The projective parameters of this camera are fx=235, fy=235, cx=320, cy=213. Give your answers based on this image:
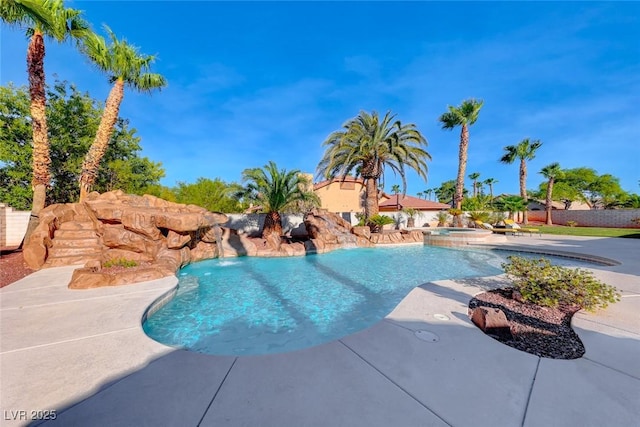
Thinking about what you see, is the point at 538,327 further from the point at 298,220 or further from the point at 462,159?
the point at 462,159

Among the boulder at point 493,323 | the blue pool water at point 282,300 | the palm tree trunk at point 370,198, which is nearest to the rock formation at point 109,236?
the blue pool water at point 282,300

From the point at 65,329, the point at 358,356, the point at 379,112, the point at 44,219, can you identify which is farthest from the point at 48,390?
the point at 379,112

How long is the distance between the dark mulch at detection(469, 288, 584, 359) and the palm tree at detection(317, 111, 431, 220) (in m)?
12.4

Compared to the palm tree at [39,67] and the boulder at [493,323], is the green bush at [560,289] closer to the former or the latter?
the boulder at [493,323]

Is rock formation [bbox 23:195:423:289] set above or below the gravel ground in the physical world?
above

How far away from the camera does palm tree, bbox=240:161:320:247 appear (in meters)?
13.5

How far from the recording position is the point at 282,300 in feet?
18.7

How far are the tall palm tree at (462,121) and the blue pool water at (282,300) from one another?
47.0 ft

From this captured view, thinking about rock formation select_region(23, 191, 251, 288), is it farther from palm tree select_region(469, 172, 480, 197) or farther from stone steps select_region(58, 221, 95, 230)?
palm tree select_region(469, 172, 480, 197)

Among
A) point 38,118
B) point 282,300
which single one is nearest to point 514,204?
point 282,300

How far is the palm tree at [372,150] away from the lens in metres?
15.6

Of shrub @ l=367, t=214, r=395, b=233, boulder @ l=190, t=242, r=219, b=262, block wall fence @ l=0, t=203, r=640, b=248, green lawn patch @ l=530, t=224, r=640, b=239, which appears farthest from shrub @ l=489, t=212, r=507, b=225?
boulder @ l=190, t=242, r=219, b=262

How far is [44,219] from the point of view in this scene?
7457 millimetres

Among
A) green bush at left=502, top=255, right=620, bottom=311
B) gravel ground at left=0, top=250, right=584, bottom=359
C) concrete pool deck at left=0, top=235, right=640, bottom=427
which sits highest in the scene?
green bush at left=502, top=255, right=620, bottom=311
